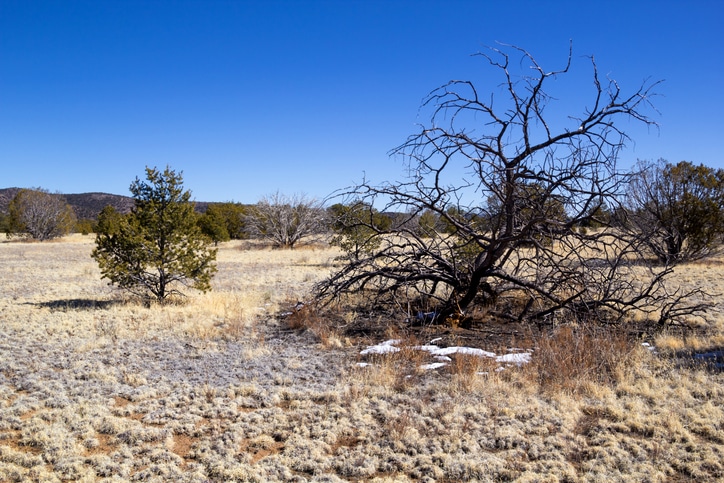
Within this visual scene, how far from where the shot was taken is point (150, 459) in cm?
402

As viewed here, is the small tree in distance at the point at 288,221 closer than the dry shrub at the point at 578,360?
No

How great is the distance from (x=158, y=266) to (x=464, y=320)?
655 cm

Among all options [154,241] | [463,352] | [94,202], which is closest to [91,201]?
[94,202]

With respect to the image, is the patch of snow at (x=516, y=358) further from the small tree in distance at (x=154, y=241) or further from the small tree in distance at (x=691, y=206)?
the small tree in distance at (x=691, y=206)

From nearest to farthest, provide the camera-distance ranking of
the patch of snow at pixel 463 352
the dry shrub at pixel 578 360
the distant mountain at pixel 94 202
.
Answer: the dry shrub at pixel 578 360, the patch of snow at pixel 463 352, the distant mountain at pixel 94 202

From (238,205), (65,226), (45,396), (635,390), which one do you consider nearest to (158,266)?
(45,396)

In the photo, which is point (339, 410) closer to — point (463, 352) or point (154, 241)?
point (463, 352)

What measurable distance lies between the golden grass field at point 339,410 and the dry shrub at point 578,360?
1.0 inches

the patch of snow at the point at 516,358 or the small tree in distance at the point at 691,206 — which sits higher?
the small tree in distance at the point at 691,206

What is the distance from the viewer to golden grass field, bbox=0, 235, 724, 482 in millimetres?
3850

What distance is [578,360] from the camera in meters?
5.97

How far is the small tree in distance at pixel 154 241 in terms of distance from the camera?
10305mm

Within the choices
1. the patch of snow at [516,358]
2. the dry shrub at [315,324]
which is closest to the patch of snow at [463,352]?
the patch of snow at [516,358]

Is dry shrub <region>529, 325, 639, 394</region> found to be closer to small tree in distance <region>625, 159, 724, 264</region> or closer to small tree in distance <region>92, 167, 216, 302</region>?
small tree in distance <region>92, 167, 216, 302</region>
